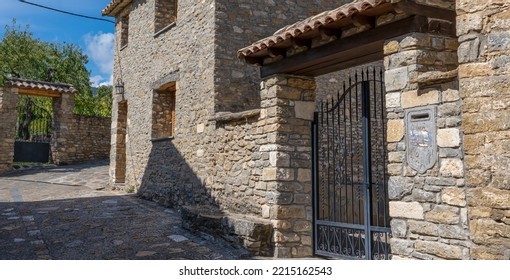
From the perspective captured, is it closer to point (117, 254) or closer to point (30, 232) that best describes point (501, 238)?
point (117, 254)

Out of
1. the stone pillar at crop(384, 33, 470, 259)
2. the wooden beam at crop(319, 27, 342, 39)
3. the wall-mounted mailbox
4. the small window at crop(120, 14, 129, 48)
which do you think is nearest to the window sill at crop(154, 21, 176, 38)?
the small window at crop(120, 14, 129, 48)

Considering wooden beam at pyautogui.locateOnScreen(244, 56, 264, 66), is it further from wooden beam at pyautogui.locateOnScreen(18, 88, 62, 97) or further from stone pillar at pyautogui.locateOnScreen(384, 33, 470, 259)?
wooden beam at pyautogui.locateOnScreen(18, 88, 62, 97)

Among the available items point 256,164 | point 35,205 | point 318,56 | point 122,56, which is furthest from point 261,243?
point 122,56

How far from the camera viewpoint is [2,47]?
21.9 metres

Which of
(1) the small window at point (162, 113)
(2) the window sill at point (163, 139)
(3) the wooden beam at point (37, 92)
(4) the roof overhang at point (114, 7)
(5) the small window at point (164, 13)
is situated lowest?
(2) the window sill at point (163, 139)

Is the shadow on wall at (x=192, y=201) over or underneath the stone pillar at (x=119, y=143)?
underneath

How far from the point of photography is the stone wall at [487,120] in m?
2.90

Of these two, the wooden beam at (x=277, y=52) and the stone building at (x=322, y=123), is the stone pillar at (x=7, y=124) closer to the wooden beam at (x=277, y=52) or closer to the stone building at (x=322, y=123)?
the stone building at (x=322, y=123)

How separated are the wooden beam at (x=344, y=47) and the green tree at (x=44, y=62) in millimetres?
18849

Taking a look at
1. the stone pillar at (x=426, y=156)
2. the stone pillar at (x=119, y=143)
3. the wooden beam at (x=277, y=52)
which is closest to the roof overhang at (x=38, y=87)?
the stone pillar at (x=119, y=143)

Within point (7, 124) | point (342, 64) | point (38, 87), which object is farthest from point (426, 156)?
point (7, 124)

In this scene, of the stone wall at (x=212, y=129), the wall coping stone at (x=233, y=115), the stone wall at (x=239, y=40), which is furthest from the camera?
the stone wall at (x=239, y=40)

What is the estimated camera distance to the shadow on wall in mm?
5469

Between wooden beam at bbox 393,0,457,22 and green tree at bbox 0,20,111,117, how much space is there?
2085 centimetres
